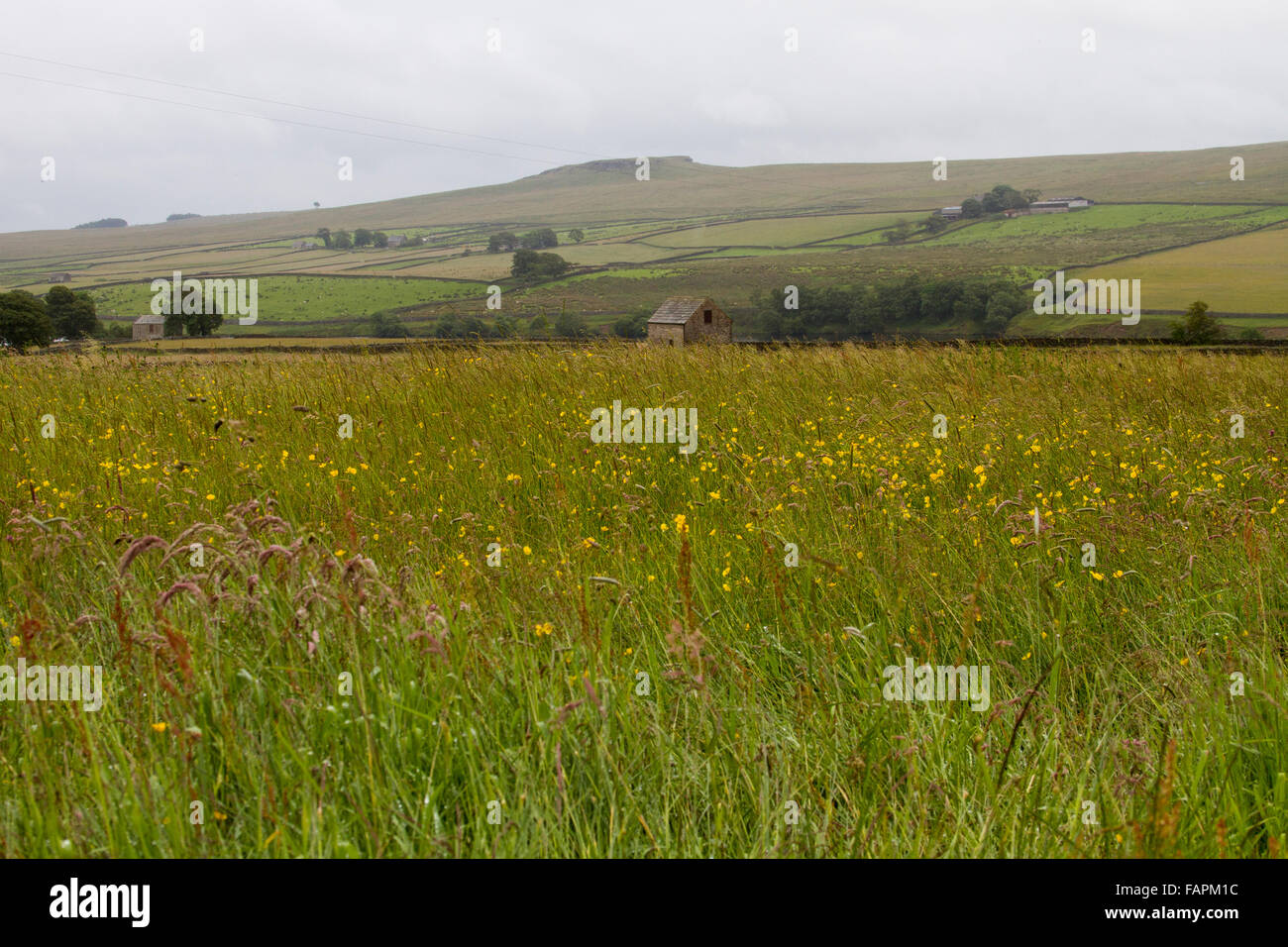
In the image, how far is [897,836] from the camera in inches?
90.7

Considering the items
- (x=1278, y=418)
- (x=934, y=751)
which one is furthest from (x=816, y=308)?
(x=934, y=751)

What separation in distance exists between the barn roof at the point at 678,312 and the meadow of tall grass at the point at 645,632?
33174mm

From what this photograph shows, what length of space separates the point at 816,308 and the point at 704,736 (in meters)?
88.9

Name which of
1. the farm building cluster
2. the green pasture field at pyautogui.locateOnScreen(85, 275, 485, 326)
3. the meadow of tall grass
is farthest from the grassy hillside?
the meadow of tall grass

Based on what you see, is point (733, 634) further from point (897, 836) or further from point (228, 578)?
point (228, 578)

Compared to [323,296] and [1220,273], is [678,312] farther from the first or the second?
[323,296]

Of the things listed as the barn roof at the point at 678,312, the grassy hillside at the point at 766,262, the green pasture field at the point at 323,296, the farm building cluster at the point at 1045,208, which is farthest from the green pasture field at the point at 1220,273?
the green pasture field at the point at 323,296

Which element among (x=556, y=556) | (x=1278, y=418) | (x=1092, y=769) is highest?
(x=1278, y=418)

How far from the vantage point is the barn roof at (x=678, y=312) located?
132 ft

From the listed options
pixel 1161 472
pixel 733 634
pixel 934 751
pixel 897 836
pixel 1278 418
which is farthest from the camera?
pixel 1278 418

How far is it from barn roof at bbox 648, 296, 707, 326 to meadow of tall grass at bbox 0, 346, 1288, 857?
3317cm

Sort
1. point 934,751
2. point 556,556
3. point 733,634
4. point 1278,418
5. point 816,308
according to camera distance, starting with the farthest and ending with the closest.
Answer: point 816,308
point 1278,418
point 556,556
point 733,634
point 934,751

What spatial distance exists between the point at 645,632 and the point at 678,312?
38.8m

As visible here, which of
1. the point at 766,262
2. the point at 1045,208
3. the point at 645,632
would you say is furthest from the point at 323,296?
the point at 1045,208
